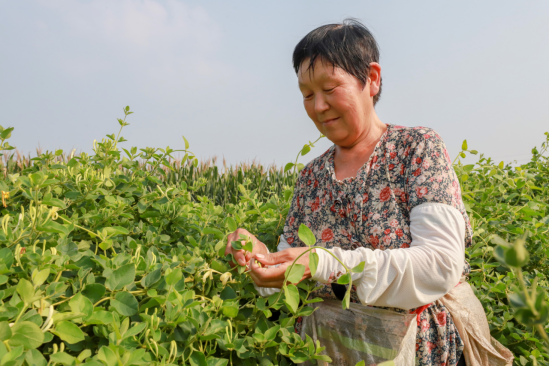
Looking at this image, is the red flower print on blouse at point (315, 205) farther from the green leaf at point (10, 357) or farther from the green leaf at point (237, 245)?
the green leaf at point (10, 357)

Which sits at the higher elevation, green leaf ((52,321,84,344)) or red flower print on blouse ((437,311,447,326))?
red flower print on blouse ((437,311,447,326))

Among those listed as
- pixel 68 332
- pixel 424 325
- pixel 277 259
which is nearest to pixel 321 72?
pixel 277 259

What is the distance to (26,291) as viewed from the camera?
2.74 feet

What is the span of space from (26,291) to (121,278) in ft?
0.64

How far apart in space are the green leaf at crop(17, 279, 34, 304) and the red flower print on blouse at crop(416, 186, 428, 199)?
43.4 inches

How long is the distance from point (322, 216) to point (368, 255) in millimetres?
494

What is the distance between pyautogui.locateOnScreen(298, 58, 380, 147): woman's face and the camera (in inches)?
59.2

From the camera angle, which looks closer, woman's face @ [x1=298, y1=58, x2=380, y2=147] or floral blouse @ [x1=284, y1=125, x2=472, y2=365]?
floral blouse @ [x1=284, y1=125, x2=472, y2=365]

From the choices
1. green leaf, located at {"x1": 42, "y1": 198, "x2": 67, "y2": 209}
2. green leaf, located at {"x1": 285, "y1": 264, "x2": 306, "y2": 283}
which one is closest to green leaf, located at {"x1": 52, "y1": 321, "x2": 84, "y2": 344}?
green leaf, located at {"x1": 42, "y1": 198, "x2": 67, "y2": 209}

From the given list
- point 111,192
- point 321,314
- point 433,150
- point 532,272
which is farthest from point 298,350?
point 532,272

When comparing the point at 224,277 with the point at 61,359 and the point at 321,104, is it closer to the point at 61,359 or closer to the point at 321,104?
the point at 61,359

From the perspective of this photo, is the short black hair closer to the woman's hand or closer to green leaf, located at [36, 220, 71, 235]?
the woman's hand

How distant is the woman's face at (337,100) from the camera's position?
150 cm

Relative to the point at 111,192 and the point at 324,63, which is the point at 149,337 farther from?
the point at 324,63
